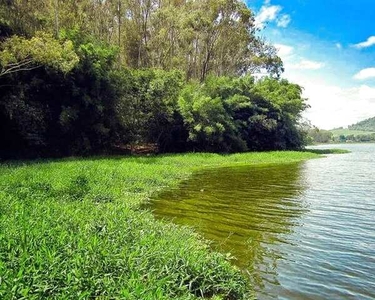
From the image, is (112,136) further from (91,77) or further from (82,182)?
(82,182)

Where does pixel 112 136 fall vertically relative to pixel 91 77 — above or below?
below

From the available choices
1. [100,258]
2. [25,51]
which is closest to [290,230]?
[100,258]

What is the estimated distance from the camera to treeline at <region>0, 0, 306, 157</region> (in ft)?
69.7

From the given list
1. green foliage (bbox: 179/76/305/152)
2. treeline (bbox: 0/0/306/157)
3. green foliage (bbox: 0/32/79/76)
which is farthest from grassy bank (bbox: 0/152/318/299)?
green foliage (bbox: 179/76/305/152)

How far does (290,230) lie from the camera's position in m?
9.21

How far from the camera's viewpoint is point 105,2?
34.7 metres

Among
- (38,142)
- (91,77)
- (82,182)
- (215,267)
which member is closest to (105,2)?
(91,77)

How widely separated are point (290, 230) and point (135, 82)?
76.9ft

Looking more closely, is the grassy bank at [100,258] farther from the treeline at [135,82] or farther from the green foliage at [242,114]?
the green foliage at [242,114]

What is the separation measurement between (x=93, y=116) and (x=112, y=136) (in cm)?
385

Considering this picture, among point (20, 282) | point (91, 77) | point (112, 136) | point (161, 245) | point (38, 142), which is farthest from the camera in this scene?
point (112, 136)

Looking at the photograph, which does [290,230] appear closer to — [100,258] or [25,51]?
[100,258]

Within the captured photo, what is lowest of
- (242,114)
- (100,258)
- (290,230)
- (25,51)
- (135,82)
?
(290,230)

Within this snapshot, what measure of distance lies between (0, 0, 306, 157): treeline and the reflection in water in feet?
35.7
